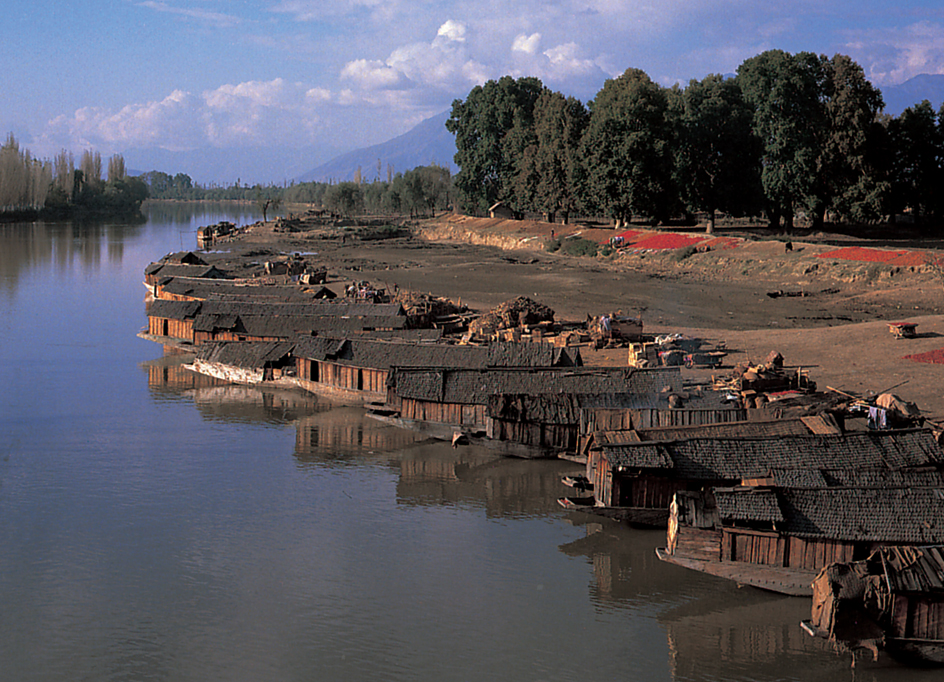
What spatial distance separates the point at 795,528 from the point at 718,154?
228 ft

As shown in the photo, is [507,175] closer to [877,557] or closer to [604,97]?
[604,97]

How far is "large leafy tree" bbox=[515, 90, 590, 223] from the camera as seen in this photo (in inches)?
3738

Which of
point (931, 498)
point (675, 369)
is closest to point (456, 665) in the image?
point (931, 498)

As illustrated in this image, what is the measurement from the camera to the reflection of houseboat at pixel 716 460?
20750 millimetres

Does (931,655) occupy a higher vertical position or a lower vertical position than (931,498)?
lower

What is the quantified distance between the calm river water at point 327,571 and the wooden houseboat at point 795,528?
95 centimetres

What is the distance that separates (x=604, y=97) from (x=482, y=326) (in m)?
53.1

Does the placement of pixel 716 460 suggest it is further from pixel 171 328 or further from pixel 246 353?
pixel 171 328

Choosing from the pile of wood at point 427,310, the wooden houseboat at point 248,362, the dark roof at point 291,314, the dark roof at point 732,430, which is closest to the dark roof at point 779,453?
the dark roof at point 732,430

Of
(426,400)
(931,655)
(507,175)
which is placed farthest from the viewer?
(507,175)

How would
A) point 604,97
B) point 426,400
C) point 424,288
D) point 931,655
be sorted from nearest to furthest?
point 931,655
point 426,400
point 424,288
point 604,97

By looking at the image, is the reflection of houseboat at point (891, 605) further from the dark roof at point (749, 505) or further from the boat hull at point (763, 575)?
the dark roof at point (749, 505)

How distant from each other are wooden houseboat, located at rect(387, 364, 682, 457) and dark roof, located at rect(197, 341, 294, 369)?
29.3 ft

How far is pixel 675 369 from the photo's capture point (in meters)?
29.7
